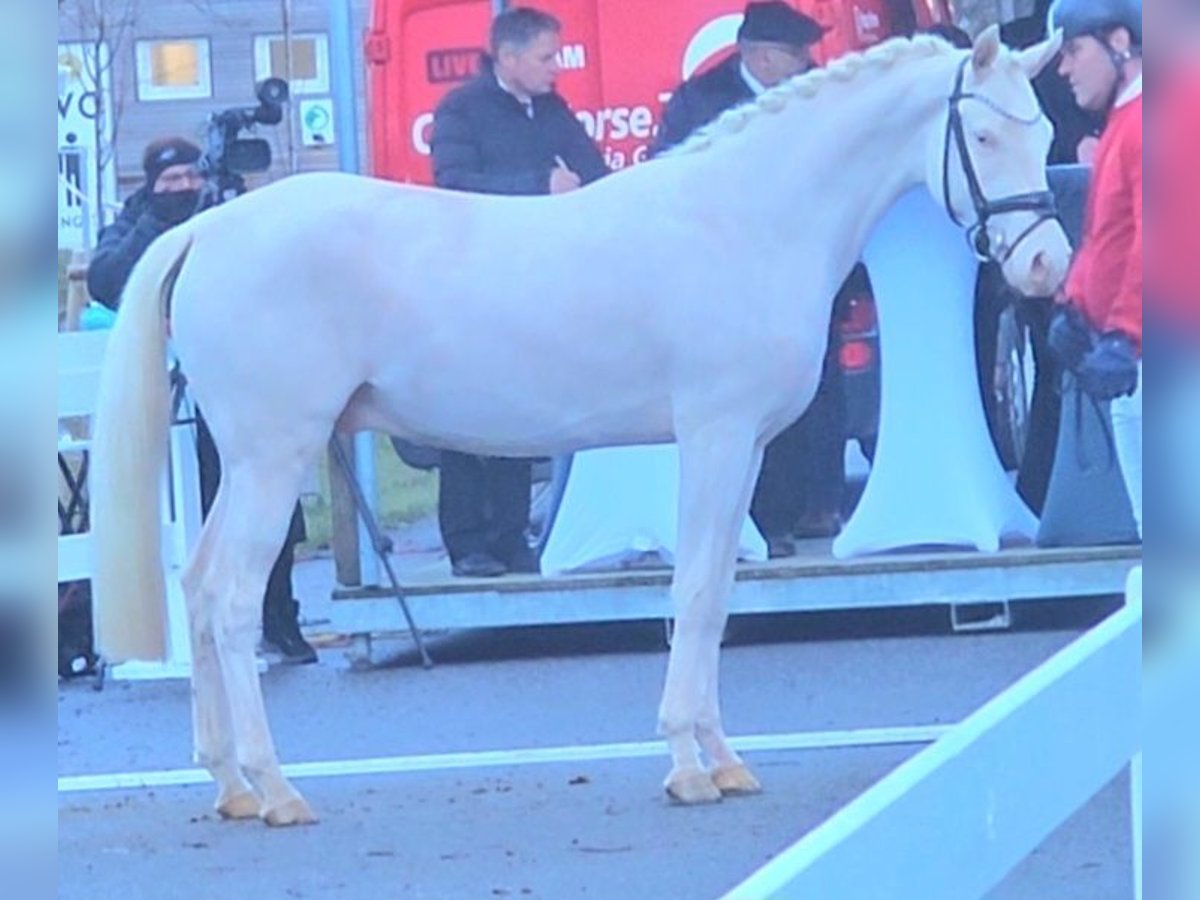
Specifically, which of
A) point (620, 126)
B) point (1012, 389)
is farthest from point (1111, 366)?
point (620, 126)

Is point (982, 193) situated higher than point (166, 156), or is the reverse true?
point (166, 156)

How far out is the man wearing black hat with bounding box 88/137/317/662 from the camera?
1017 cm

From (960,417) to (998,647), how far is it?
2.84ft

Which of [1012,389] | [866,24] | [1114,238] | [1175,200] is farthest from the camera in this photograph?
[866,24]

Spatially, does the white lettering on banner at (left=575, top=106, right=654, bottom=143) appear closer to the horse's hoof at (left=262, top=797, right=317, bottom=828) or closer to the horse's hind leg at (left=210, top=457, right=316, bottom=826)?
the horse's hind leg at (left=210, top=457, right=316, bottom=826)

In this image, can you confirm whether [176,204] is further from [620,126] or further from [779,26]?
[620,126]

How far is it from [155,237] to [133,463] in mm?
3037

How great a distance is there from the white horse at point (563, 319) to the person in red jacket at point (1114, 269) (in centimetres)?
45

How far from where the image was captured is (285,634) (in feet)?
33.6

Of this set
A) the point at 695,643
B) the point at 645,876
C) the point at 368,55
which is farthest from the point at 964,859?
the point at 368,55

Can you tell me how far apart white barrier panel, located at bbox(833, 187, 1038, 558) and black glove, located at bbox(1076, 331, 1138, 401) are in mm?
3540

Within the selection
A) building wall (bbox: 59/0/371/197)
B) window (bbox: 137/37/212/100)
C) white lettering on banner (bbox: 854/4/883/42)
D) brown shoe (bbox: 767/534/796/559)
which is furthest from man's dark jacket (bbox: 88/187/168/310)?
window (bbox: 137/37/212/100)

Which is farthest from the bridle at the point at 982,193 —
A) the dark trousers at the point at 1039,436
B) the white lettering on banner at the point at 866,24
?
the white lettering on banner at the point at 866,24

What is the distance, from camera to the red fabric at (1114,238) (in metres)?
5.27
